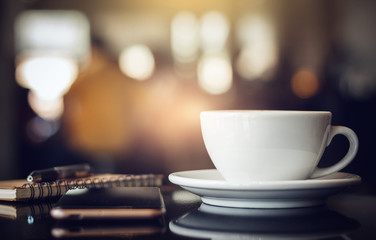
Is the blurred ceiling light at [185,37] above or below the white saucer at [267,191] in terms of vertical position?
above

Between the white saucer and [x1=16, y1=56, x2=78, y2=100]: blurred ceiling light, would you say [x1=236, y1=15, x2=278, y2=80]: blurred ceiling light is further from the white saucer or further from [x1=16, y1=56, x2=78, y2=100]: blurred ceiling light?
the white saucer

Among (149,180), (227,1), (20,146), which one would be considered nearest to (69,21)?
(227,1)

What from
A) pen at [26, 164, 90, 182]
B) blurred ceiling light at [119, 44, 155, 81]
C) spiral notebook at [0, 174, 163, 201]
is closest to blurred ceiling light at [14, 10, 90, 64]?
blurred ceiling light at [119, 44, 155, 81]

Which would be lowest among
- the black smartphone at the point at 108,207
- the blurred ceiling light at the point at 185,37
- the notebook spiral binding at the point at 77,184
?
the notebook spiral binding at the point at 77,184

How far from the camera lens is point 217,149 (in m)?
0.61

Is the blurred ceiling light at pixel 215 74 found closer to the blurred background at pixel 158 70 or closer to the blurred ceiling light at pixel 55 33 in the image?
the blurred background at pixel 158 70

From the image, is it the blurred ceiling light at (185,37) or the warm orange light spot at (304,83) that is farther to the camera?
the blurred ceiling light at (185,37)

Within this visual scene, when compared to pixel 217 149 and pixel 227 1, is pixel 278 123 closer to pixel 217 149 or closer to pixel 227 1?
pixel 217 149

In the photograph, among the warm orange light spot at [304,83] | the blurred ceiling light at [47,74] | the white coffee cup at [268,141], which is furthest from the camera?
the blurred ceiling light at [47,74]

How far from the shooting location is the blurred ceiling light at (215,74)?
19.6 ft

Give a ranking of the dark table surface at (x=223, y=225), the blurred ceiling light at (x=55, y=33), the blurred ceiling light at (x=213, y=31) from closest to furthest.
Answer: the dark table surface at (x=223, y=225), the blurred ceiling light at (x=55, y=33), the blurred ceiling light at (x=213, y=31)

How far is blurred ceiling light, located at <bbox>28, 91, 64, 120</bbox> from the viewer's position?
A: 5066 mm

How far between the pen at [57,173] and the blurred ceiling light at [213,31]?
5.42 m

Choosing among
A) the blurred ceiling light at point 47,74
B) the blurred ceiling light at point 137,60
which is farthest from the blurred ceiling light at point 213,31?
the blurred ceiling light at point 47,74
